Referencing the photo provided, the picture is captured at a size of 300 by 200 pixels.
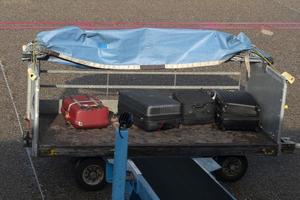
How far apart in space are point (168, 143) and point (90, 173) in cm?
122

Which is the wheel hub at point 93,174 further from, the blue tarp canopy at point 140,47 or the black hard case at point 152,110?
the blue tarp canopy at point 140,47

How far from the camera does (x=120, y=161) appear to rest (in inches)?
199

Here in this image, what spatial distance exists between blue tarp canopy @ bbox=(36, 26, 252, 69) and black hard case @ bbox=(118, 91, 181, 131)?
2.10 ft

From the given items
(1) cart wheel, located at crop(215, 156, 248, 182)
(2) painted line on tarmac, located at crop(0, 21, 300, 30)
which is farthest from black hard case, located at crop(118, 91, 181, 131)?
(2) painted line on tarmac, located at crop(0, 21, 300, 30)

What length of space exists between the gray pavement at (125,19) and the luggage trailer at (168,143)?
46 centimetres

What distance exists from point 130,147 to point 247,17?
48.2 feet

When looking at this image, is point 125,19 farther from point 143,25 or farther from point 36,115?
point 36,115

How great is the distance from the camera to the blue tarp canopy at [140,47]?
8.41m

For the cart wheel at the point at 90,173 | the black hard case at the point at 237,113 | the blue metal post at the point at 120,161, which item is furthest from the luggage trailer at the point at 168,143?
the blue metal post at the point at 120,161

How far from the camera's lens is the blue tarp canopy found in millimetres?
8406

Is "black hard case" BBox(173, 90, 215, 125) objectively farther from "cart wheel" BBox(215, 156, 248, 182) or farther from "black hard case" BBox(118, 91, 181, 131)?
"cart wheel" BBox(215, 156, 248, 182)

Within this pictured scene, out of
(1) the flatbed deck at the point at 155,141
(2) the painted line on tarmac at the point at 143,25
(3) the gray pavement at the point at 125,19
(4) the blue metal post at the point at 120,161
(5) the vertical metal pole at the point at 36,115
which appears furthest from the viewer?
(2) the painted line on tarmac at the point at 143,25

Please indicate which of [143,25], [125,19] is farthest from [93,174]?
[125,19]

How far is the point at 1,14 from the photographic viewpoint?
2031cm
